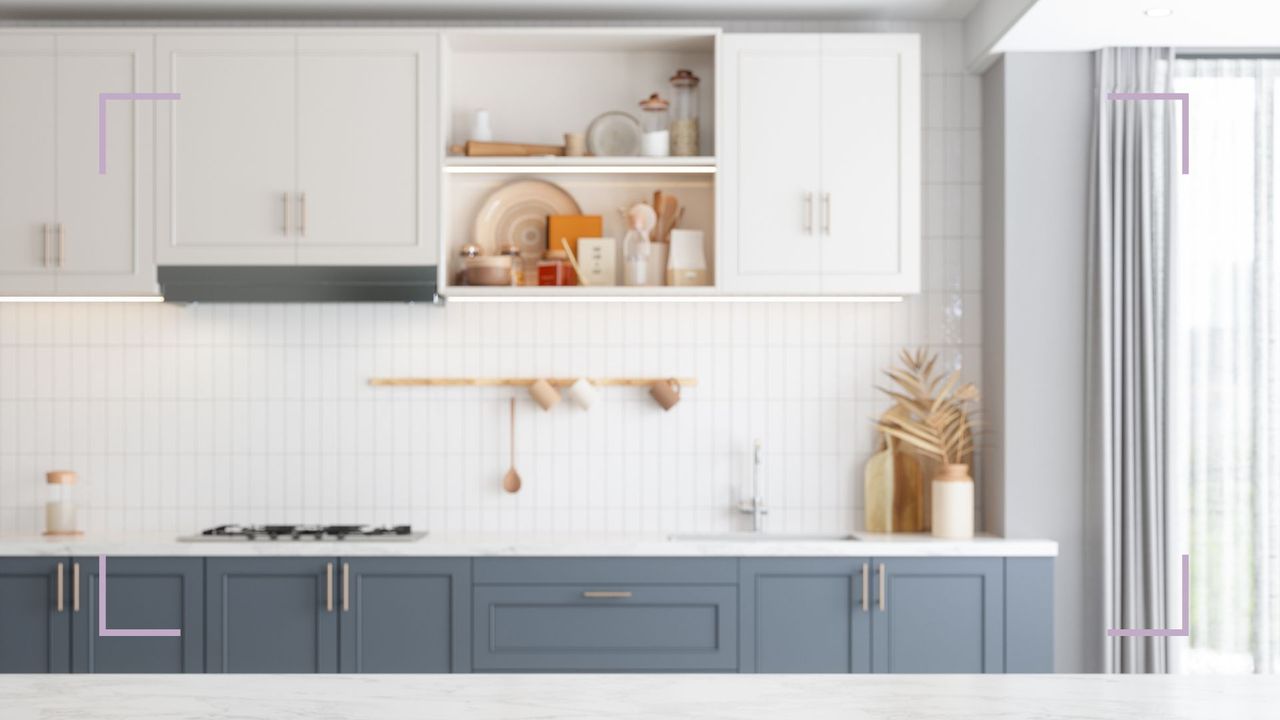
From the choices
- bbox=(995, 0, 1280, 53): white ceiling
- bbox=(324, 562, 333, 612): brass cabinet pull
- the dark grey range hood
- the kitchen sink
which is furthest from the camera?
the kitchen sink

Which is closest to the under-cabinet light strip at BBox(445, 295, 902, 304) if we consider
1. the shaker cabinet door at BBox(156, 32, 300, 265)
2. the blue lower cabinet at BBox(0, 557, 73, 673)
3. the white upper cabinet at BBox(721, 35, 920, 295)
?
the white upper cabinet at BBox(721, 35, 920, 295)

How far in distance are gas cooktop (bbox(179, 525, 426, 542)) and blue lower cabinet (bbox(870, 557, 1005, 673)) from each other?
4.95 feet

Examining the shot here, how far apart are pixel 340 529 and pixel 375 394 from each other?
499mm

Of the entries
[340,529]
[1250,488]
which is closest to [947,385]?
[1250,488]

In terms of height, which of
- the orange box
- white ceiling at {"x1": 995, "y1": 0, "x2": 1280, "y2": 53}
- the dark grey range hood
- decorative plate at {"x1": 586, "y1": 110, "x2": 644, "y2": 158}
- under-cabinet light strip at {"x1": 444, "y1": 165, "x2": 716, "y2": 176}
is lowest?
the dark grey range hood

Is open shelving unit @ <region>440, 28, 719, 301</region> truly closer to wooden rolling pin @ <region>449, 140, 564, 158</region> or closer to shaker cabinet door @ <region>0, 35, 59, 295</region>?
wooden rolling pin @ <region>449, 140, 564, 158</region>

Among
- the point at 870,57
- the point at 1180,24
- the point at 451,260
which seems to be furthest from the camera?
the point at 451,260

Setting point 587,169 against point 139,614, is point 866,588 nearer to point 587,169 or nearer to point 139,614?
point 587,169

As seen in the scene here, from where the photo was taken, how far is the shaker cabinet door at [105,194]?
11.7 ft

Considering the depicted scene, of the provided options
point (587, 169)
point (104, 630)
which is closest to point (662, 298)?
point (587, 169)

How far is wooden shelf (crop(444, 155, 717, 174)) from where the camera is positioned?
11.8ft

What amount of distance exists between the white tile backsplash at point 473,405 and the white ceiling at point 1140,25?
44cm

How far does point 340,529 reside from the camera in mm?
3650

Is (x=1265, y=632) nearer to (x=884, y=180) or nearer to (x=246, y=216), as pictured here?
(x=884, y=180)
